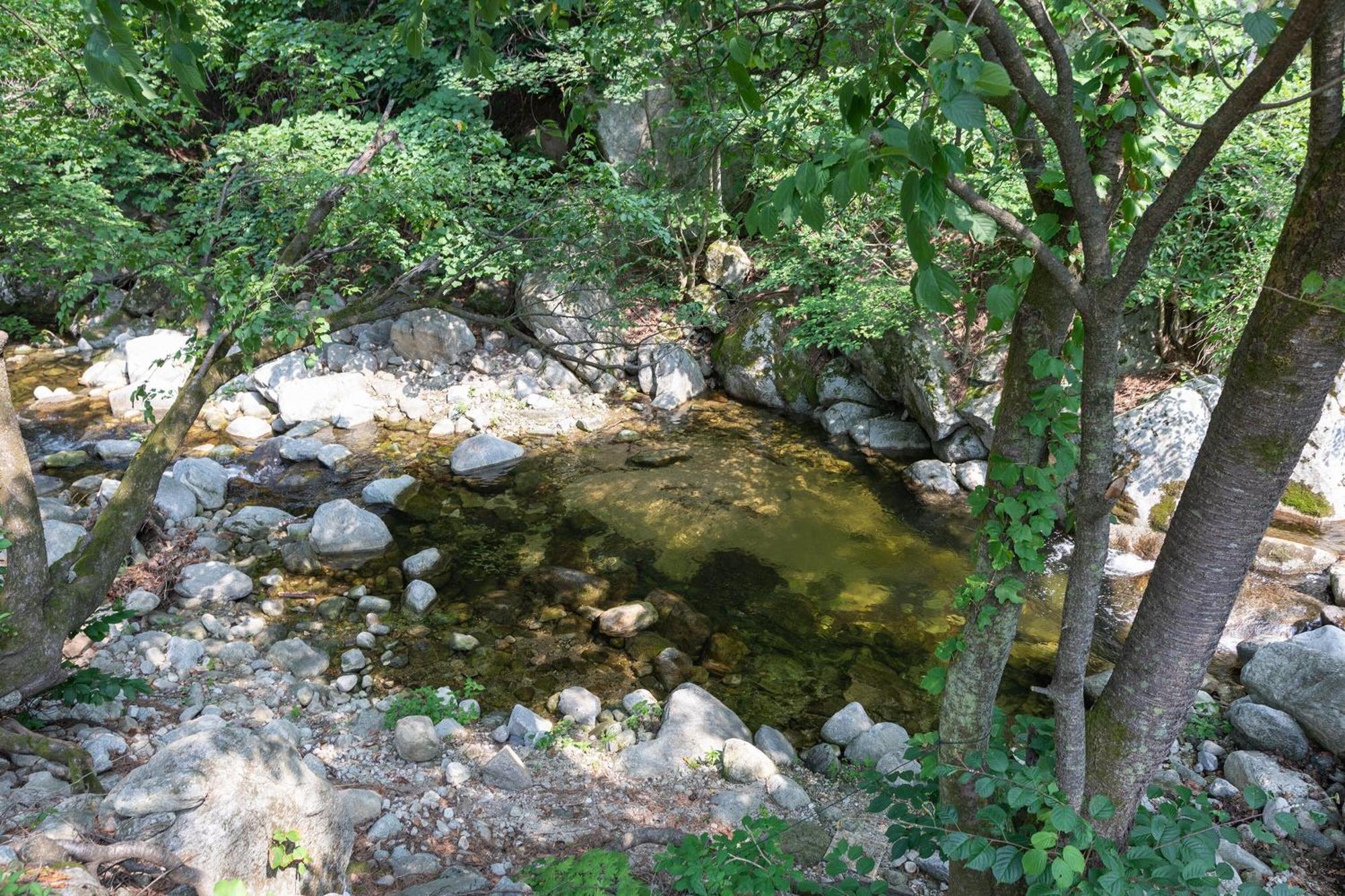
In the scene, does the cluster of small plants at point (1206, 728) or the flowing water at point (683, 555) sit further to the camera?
the flowing water at point (683, 555)

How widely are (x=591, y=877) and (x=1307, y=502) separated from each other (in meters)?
7.97

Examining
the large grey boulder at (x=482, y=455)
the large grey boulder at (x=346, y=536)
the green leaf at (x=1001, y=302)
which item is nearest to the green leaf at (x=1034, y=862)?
the green leaf at (x=1001, y=302)

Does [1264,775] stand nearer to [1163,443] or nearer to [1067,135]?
[1163,443]

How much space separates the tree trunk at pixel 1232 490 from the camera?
189 cm

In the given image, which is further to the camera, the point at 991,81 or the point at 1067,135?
the point at 1067,135

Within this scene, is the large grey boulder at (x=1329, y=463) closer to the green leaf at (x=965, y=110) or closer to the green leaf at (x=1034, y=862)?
the green leaf at (x=1034, y=862)

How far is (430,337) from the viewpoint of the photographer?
39.0ft

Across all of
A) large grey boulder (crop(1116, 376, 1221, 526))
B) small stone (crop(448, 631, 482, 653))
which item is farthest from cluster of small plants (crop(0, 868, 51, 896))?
large grey boulder (crop(1116, 376, 1221, 526))

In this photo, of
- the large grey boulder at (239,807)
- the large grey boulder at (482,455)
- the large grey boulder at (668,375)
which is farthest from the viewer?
the large grey boulder at (668,375)

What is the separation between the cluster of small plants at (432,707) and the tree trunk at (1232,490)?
12.3 feet

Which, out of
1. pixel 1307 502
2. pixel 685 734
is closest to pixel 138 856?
pixel 685 734

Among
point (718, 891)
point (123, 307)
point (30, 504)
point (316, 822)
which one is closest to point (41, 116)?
point (30, 504)

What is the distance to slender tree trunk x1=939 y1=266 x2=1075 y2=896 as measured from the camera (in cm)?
235

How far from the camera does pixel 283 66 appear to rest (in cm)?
730
